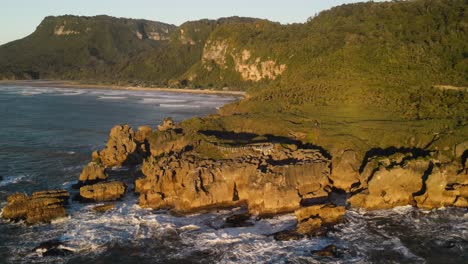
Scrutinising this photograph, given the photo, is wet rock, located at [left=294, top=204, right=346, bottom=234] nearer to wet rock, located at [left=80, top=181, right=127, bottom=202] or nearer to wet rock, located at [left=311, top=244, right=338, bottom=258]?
wet rock, located at [left=311, top=244, right=338, bottom=258]

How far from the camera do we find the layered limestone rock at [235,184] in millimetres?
47969

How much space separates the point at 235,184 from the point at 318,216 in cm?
971

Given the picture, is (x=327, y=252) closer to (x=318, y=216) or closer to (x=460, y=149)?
(x=318, y=216)

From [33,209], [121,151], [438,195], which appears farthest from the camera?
[121,151]

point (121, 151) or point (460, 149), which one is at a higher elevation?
point (460, 149)

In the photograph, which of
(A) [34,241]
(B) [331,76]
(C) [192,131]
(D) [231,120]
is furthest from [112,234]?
(B) [331,76]

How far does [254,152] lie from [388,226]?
1773cm

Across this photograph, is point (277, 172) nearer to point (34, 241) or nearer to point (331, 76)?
point (34, 241)

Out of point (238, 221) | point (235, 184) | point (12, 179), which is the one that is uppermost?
point (235, 184)

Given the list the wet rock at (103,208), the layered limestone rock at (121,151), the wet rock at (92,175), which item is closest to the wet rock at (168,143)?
the layered limestone rock at (121,151)

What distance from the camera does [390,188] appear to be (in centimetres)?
4922

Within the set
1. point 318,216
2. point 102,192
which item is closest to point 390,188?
point 318,216

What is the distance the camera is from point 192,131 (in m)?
68.8

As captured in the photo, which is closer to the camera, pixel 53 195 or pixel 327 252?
pixel 327 252
